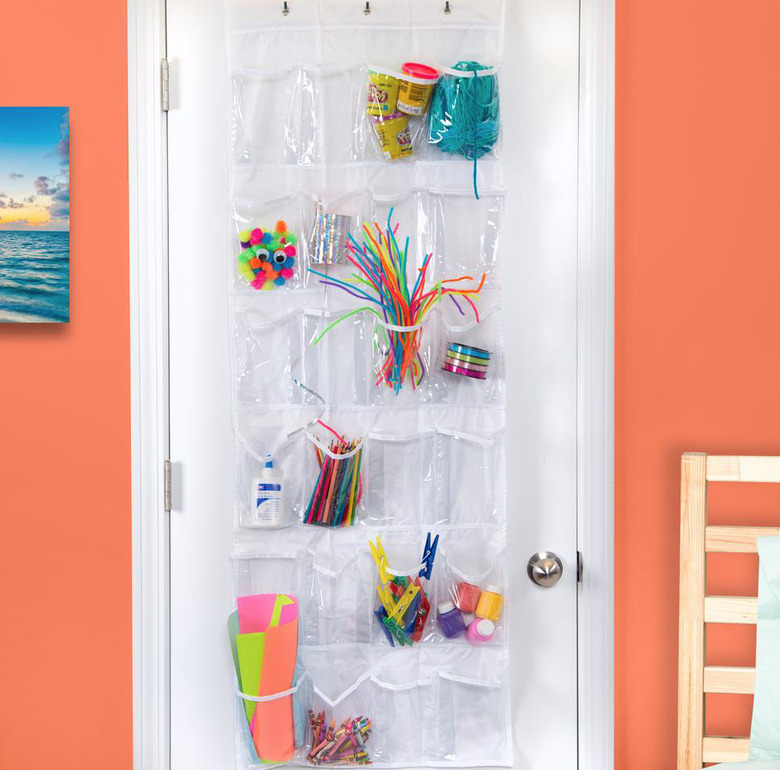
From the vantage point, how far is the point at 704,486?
129 centimetres

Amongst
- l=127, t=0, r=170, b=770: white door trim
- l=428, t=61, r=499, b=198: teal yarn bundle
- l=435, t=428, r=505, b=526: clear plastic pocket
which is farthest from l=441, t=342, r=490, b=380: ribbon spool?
l=127, t=0, r=170, b=770: white door trim

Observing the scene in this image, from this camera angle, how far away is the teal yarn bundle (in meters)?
1.36

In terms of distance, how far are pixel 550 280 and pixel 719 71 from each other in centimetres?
51

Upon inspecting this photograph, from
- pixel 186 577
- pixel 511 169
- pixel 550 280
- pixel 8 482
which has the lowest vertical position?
pixel 186 577

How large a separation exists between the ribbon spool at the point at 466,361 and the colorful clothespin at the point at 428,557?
0.33 m

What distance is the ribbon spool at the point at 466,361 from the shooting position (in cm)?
138

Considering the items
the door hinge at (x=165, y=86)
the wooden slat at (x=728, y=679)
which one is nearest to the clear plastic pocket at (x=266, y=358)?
the door hinge at (x=165, y=86)

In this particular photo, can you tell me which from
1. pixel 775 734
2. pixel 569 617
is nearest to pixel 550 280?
pixel 569 617

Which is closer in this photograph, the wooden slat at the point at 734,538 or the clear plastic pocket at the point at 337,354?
the wooden slat at the point at 734,538

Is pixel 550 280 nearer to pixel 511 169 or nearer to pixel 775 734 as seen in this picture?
pixel 511 169

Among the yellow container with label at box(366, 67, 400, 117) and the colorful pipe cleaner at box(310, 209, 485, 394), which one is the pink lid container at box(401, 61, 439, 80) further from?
the colorful pipe cleaner at box(310, 209, 485, 394)

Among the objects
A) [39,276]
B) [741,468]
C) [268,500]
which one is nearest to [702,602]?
[741,468]

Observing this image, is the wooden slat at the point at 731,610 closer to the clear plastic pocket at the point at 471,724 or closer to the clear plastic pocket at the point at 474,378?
the clear plastic pocket at the point at 471,724

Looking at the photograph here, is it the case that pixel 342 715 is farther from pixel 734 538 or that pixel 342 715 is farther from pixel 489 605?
pixel 734 538
